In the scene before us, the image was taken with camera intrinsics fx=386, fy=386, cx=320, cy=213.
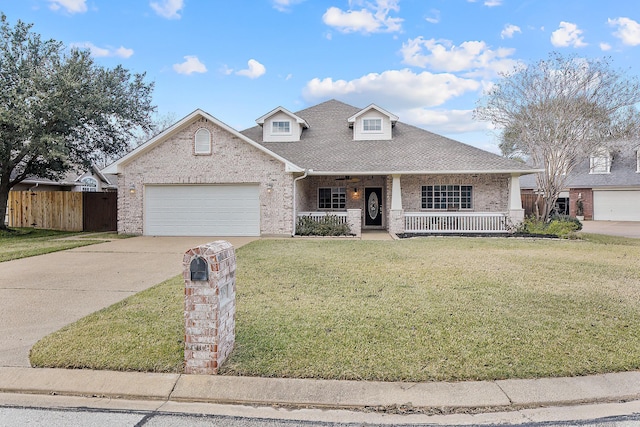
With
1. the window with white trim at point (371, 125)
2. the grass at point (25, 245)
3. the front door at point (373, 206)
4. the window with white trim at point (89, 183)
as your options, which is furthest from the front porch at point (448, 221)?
the window with white trim at point (89, 183)

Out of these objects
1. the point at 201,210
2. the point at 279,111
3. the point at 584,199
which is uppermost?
the point at 279,111

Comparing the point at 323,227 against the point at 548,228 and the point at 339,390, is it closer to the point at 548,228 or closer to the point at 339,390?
the point at 548,228

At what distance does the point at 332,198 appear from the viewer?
1823cm

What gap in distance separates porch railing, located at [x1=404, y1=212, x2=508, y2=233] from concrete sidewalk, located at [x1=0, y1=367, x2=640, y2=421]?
500 inches

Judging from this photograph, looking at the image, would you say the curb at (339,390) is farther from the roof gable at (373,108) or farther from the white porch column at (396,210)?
the roof gable at (373,108)

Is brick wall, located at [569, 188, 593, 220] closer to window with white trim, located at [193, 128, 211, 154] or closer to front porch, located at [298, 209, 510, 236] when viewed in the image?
front porch, located at [298, 209, 510, 236]

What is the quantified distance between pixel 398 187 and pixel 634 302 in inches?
429

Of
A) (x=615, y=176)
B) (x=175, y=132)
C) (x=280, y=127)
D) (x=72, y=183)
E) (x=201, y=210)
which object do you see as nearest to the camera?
(x=175, y=132)

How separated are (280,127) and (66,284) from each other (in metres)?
13.7

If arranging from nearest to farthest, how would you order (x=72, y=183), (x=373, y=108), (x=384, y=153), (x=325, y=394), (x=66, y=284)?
1. (x=325, y=394)
2. (x=66, y=284)
3. (x=384, y=153)
4. (x=373, y=108)
5. (x=72, y=183)

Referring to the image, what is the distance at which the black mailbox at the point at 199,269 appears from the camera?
3.35 m

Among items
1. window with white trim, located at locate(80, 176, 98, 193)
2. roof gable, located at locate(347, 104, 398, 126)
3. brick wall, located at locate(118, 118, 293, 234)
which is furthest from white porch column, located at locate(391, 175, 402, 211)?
window with white trim, located at locate(80, 176, 98, 193)

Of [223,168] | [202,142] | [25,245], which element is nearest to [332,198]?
[223,168]

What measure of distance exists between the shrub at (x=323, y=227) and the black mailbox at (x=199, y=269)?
11714mm
